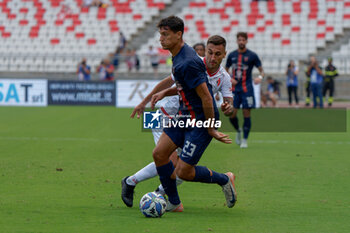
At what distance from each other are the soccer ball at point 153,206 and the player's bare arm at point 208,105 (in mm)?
940

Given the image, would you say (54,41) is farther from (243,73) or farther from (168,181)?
(168,181)

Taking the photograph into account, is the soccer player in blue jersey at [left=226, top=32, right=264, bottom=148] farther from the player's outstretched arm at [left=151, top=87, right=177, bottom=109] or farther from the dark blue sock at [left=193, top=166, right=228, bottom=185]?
the dark blue sock at [left=193, top=166, right=228, bottom=185]

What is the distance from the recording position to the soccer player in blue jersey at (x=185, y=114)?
6.29 m

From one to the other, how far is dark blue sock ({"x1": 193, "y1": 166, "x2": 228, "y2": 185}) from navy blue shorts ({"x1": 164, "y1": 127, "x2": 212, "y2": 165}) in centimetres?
20

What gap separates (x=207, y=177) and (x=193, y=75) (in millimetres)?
1231

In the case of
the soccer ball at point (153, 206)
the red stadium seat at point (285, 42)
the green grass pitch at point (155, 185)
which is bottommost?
the green grass pitch at point (155, 185)

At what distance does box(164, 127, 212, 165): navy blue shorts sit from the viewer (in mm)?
6512

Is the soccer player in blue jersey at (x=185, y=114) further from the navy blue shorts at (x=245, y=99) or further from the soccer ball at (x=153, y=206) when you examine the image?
the navy blue shorts at (x=245, y=99)

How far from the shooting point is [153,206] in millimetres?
6551

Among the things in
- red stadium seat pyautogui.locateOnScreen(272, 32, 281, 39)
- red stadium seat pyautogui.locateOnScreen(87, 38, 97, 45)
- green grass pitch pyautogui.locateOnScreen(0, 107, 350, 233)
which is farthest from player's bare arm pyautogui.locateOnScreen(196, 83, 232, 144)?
red stadium seat pyautogui.locateOnScreen(87, 38, 97, 45)

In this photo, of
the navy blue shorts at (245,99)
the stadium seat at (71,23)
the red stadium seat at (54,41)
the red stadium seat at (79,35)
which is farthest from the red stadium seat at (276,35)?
the navy blue shorts at (245,99)

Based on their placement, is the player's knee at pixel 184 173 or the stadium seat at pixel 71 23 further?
the stadium seat at pixel 71 23

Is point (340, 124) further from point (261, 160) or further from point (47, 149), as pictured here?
point (47, 149)

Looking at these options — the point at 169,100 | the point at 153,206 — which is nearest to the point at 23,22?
the point at 169,100
